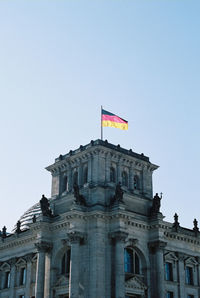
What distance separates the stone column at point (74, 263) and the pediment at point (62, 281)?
3.03 metres

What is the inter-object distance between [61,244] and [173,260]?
1484cm

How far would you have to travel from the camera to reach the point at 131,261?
2185 inches

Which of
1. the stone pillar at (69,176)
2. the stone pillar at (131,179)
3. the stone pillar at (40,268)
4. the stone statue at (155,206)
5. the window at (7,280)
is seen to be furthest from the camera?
the window at (7,280)

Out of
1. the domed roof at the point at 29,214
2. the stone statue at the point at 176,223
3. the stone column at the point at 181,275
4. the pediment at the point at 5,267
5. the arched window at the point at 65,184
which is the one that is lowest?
the stone column at the point at 181,275

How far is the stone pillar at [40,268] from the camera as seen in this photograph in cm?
5431

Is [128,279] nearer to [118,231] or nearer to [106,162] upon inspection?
[118,231]

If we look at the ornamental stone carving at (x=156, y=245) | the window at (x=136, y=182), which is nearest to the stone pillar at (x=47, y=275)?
the ornamental stone carving at (x=156, y=245)

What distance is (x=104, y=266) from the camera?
169 ft

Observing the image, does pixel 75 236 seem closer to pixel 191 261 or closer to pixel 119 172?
pixel 119 172

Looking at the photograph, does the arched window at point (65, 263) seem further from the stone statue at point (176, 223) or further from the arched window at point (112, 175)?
the stone statue at point (176, 223)

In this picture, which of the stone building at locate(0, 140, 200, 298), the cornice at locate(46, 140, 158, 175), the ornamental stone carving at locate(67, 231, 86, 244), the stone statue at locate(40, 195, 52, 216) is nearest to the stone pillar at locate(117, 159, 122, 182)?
the stone building at locate(0, 140, 200, 298)

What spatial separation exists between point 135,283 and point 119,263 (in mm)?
4399

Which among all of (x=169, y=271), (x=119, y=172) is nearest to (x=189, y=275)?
(x=169, y=271)

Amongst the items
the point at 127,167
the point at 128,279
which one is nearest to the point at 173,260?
the point at 128,279
